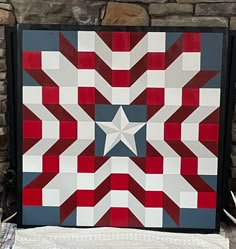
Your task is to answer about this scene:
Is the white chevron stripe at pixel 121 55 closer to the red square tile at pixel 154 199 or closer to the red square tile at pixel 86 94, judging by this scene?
the red square tile at pixel 86 94

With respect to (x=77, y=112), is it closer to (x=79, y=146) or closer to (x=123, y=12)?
(x=79, y=146)

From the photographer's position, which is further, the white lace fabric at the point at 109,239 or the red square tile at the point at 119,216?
the red square tile at the point at 119,216

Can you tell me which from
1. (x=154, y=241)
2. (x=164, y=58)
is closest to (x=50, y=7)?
(x=164, y=58)

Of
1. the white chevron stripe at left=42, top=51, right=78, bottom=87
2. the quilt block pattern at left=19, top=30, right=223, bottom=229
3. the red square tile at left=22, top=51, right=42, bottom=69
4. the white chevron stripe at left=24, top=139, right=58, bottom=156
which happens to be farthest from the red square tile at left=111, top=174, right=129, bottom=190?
the red square tile at left=22, top=51, right=42, bottom=69

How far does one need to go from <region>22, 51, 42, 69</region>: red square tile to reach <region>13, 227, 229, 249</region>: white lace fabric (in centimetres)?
53

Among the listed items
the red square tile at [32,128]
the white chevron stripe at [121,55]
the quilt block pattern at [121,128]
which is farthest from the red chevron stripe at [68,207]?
the white chevron stripe at [121,55]

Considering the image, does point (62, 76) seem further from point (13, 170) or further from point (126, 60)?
point (13, 170)

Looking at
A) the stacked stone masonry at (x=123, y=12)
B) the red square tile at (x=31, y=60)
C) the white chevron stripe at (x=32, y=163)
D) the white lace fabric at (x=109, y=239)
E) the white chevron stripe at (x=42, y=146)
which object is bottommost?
the white lace fabric at (x=109, y=239)

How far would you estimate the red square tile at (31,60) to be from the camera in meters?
1.57

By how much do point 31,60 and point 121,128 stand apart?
0.36 meters

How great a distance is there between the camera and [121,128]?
62.4 inches

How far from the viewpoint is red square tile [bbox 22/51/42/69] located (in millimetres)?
1566

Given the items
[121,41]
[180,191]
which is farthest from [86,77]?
[180,191]

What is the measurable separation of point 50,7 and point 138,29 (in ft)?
1.09
